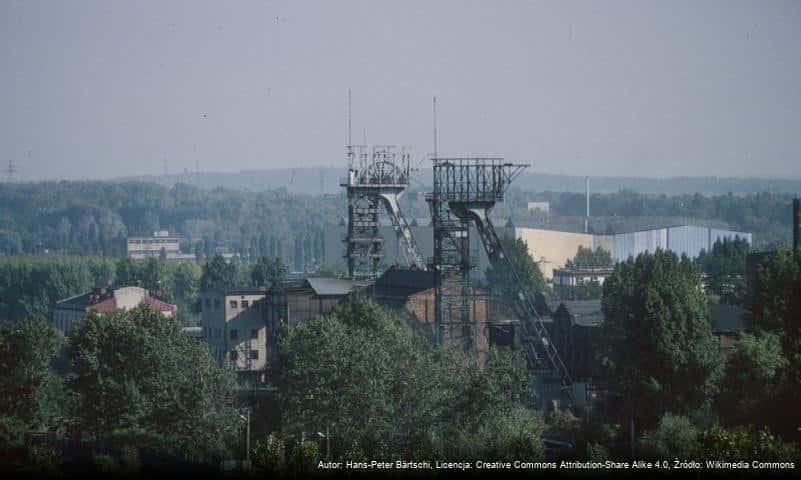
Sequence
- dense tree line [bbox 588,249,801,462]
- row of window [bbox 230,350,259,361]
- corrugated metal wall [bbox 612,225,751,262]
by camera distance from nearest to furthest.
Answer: dense tree line [bbox 588,249,801,462] → row of window [bbox 230,350,259,361] → corrugated metal wall [bbox 612,225,751,262]

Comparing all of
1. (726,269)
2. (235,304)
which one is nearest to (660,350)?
(235,304)

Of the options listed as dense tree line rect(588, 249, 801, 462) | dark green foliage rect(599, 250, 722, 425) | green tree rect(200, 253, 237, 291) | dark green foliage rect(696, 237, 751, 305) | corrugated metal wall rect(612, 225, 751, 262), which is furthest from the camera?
corrugated metal wall rect(612, 225, 751, 262)

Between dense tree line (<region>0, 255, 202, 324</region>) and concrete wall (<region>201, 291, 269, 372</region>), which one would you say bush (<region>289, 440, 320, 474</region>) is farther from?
dense tree line (<region>0, 255, 202, 324</region>)

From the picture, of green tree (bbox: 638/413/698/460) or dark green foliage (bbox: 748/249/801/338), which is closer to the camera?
green tree (bbox: 638/413/698/460)

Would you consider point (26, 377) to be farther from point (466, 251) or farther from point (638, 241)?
point (638, 241)

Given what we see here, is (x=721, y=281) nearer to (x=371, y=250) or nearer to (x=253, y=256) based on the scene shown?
(x=371, y=250)

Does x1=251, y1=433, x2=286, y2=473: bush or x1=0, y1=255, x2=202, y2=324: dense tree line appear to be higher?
x1=251, y1=433, x2=286, y2=473: bush

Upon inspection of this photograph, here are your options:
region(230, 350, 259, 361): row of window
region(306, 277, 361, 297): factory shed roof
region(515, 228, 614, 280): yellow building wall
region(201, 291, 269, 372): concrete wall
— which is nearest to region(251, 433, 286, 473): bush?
region(306, 277, 361, 297): factory shed roof
